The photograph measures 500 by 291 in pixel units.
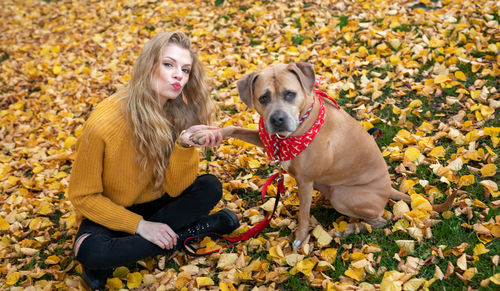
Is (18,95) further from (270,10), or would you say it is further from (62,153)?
(270,10)

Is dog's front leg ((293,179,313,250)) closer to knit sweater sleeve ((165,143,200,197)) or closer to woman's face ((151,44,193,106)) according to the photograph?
knit sweater sleeve ((165,143,200,197))

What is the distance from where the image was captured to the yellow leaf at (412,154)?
13.3ft

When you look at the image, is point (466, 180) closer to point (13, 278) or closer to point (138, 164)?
point (138, 164)

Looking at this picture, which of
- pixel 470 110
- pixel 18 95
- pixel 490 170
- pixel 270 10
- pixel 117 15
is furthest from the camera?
pixel 117 15

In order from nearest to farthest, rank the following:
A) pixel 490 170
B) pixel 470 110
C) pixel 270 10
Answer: pixel 490 170
pixel 470 110
pixel 270 10

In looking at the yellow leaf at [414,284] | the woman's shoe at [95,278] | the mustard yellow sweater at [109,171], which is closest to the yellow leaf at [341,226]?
the yellow leaf at [414,284]

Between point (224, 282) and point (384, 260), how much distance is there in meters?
1.38

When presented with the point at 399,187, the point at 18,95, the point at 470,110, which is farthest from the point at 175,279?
the point at 18,95

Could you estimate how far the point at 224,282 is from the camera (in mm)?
3268

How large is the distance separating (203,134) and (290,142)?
29.8 inches

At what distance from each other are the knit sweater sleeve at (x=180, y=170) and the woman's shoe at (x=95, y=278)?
0.93 metres

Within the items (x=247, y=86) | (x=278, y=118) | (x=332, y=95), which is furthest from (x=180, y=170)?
(x=332, y=95)

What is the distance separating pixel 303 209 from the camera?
350 centimetres

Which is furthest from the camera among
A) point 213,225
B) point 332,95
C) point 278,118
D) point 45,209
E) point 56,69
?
point 56,69
